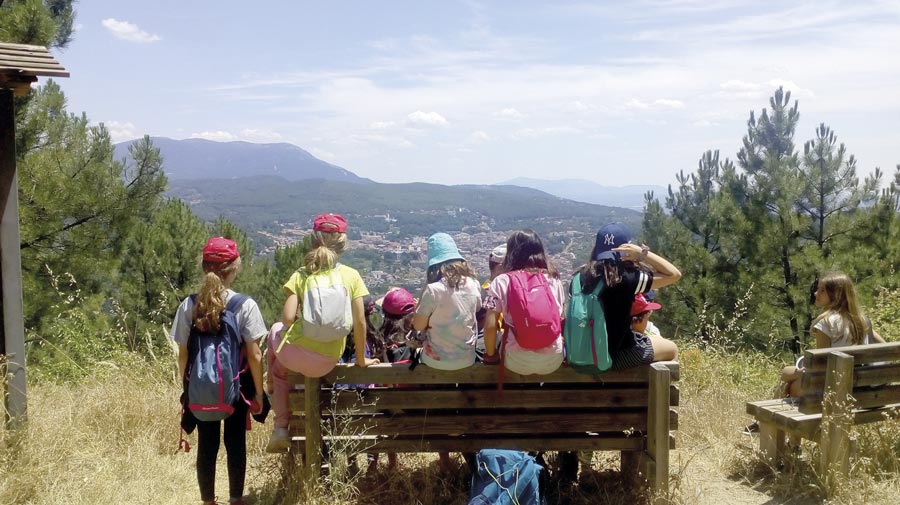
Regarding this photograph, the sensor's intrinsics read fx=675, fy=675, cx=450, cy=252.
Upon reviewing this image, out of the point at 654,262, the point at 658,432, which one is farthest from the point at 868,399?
the point at 654,262

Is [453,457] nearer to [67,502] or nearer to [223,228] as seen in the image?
[67,502]

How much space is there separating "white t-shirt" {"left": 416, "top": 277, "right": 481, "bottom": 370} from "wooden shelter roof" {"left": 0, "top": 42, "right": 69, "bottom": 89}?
2.26 meters

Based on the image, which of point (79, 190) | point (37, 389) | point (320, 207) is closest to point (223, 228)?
point (79, 190)

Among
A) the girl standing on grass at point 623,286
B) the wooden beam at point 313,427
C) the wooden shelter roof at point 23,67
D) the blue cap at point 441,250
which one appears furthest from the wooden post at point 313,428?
the wooden shelter roof at point 23,67

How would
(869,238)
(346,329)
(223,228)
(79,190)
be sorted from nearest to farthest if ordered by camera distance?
(346,329) < (79,190) < (869,238) < (223,228)

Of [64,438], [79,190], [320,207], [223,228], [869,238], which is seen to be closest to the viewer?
[64,438]

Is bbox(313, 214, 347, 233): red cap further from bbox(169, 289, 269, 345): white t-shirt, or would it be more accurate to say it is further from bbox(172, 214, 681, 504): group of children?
bbox(169, 289, 269, 345): white t-shirt

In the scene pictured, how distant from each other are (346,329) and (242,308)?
527mm

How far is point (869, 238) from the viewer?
1441cm

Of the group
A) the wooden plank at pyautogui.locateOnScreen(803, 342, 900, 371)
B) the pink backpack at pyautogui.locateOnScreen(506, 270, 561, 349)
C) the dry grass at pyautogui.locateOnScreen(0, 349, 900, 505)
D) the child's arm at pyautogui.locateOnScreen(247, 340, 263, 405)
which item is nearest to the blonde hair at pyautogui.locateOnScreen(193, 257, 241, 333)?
the child's arm at pyautogui.locateOnScreen(247, 340, 263, 405)

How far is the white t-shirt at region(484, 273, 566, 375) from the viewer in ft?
10.3

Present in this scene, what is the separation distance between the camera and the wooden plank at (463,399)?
3.18 m

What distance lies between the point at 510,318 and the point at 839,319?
2.20m

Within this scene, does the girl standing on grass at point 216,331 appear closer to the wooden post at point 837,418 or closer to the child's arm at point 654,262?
the child's arm at point 654,262
